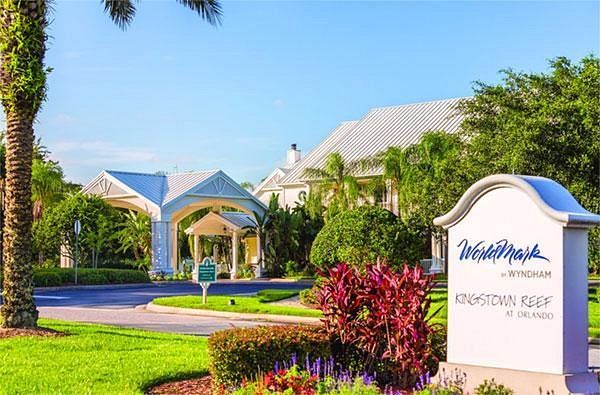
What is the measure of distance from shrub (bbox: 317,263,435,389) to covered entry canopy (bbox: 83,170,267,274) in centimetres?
3436

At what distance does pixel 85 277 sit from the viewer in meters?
37.3

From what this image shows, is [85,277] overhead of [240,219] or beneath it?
beneath

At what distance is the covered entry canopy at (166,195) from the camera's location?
144 feet

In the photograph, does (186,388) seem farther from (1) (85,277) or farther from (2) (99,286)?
(1) (85,277)

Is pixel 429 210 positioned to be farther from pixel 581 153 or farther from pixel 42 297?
pixel 42 297

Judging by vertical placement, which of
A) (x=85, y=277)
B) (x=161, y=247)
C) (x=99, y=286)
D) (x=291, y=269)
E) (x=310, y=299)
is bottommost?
(x=99, y=286)

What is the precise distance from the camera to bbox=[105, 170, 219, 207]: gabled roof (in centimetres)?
4441

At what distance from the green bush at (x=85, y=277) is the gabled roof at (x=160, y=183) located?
5208mm

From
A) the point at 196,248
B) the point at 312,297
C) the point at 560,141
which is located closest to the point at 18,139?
the point at 312,297

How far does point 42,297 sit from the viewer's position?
30.0m

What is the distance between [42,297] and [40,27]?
1679cm

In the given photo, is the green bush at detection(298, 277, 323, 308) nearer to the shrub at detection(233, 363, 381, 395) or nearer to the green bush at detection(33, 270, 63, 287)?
the shrub at detection(233, 363, 381, 395)

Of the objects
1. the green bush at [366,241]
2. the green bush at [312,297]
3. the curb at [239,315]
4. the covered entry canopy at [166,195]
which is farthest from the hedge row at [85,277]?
the green bush at [312,297]

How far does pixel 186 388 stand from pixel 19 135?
7121 mm
